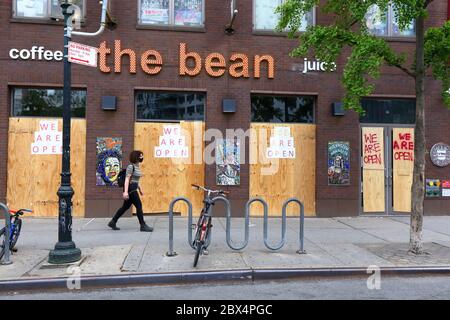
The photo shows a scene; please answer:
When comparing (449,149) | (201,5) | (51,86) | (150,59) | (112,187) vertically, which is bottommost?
(112,187)

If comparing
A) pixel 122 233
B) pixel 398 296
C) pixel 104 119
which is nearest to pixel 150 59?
pixel 104 119

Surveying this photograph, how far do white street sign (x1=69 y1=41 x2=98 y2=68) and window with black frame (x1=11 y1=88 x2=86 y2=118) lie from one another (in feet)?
15.3

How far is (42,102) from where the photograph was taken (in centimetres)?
1170

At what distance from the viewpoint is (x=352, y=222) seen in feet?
37.8

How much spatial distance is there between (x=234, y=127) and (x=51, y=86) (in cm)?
491

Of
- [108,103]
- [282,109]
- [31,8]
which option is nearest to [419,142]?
[282,109]

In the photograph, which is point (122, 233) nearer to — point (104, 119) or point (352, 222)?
point (104, 119)

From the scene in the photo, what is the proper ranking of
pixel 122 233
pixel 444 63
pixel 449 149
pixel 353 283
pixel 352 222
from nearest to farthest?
1. pixel 353 283
2. pixel 444 63
3. pixel 122 233
4. pixel 352 222
5. pixel 449 149

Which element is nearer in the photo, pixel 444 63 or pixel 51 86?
pixel 444 63

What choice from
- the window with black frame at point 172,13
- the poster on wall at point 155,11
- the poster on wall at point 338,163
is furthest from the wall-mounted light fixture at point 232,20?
the poster on wall at point 338,163

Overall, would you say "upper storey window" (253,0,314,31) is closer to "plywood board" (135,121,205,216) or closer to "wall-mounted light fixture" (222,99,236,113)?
"wall-mounted light fixture" (222,99,236,113)

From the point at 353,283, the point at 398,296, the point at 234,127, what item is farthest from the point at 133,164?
the point at 398,296
